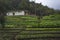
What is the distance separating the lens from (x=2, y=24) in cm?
1755

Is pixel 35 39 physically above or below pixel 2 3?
below

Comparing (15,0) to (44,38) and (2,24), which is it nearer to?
(2,24)

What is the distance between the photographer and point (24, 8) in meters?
42.8

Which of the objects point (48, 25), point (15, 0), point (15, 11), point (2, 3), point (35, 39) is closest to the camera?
point (35, 39)

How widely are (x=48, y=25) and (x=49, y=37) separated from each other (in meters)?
5.64

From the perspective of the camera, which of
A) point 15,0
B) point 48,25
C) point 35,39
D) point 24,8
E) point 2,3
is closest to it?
point 35,39

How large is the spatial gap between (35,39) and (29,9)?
32.7 metres

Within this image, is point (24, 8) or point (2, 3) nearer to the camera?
point (2, 3)

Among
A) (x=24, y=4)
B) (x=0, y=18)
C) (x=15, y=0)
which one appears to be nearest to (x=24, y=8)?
(x=24, y=4)

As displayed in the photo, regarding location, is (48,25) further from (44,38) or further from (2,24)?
(44,38)

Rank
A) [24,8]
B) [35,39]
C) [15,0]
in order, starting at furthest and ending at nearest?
[15,0] < [24,8] < [35,39]

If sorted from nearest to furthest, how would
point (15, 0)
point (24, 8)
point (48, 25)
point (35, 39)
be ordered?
point (35, 39)
point (48, 25)
point (24, 8)
point (15, 0)

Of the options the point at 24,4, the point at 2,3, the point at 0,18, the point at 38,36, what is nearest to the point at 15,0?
the point at 24,4

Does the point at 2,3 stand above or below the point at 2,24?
above
